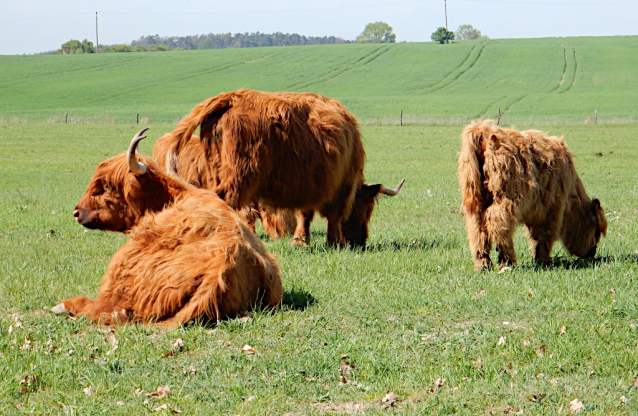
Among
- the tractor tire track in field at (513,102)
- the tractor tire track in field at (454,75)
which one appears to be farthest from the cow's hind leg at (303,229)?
the tractor tire track in field at (454,75)

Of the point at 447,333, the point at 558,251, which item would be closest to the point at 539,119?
the point at 558,251

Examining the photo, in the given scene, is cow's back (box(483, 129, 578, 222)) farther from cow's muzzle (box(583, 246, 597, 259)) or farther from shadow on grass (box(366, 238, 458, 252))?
shadow on grass (box(366, 238, 458, 252))

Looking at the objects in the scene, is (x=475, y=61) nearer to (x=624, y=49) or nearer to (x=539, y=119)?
(x=624, y=49)

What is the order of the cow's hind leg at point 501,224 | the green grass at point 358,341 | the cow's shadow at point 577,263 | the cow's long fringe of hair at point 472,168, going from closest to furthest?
the green grass at point 358,341
the cow's hind leg at point 501,224
the cow's long fringe of hair at point 472,168
the cow's shadow at point 577,263

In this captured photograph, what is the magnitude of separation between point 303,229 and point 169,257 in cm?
488

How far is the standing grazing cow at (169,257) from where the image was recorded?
16.2 feet

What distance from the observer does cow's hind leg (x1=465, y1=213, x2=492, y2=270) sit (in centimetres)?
718

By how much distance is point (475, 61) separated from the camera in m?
75.9

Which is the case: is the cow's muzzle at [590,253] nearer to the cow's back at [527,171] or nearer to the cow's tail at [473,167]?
the cow's back at [527,171]

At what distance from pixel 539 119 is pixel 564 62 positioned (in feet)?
120

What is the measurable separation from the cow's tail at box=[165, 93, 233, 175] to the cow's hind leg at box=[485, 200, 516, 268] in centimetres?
337

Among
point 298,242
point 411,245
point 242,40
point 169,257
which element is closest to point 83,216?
point 169,257

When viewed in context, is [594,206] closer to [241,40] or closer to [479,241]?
[479,241]

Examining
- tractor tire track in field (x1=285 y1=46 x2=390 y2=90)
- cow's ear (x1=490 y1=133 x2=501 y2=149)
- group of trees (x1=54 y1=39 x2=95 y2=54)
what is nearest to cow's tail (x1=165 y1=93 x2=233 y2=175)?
cow's ear (x1=490 y1=133 x2=501 y2=149)
